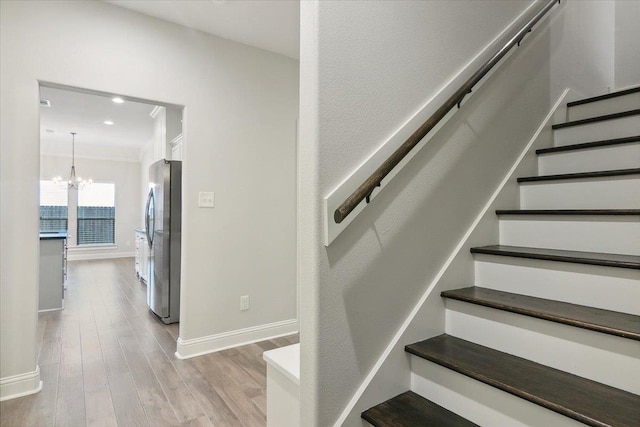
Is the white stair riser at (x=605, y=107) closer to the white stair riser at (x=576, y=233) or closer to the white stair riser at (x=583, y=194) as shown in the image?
the white stair riser at (x=583, y=194)

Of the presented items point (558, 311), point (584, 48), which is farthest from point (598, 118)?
point (558, 311)

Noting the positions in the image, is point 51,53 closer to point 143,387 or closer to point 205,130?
point 205,130

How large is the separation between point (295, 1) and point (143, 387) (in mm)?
3008

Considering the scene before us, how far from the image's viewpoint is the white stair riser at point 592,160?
6.08ft

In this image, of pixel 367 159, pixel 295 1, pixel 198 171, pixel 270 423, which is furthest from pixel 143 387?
pixel 295 1

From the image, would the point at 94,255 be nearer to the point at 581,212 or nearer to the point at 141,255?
the point at 141,255

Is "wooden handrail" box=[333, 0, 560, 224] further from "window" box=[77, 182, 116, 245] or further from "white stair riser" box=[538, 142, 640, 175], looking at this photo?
"window" box=[77, 182, 116, 245]

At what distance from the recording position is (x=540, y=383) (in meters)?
1.15

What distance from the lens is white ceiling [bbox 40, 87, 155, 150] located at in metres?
4.83

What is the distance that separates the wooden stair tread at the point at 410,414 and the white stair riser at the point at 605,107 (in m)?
2.32

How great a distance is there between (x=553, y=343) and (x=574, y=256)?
1.41 ft

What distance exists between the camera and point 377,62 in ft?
4.56

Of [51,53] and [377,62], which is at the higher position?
[51,53]

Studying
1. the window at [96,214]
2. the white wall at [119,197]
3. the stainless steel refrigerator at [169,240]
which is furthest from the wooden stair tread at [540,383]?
the window at [96,214]
